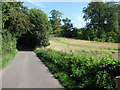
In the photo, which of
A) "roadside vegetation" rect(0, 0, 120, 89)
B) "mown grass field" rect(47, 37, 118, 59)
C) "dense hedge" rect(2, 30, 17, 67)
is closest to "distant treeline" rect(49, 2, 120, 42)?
"roadside vegetation" rect(0, 0, 120, 89)

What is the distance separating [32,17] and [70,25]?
2993 cm

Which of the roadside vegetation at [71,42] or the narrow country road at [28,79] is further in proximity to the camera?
the narrow country road at [28,79]

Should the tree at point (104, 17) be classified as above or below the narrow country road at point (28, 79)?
above

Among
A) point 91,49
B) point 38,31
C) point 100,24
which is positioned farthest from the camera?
point 100,24

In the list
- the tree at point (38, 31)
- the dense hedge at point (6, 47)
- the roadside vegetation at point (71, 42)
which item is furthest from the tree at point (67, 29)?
the dense hedge at point (6, 47)

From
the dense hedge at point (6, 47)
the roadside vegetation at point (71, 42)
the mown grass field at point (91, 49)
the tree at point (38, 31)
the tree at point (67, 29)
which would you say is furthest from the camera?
the tree at point (67, 29)

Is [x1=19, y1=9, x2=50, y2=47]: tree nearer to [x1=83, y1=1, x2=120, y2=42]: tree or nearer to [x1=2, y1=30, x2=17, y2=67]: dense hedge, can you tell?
[x1=83, y1=1, x2=120, y2=42]: tree

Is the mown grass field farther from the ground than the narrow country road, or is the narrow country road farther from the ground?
the narrow country road

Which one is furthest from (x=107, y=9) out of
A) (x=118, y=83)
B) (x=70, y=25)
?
(x=118, y=83)

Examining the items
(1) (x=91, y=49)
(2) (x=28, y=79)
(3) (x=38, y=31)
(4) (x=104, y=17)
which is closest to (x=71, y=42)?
(3) (x=38, y=31)

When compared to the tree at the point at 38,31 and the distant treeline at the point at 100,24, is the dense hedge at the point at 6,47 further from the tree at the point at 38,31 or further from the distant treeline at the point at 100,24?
the distant treeline at the point at 100,24

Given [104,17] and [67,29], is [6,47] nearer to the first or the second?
[104,17]

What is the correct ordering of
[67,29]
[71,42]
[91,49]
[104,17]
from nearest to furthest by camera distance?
[91,49] → [71,42] → [104,17] → [67,29]

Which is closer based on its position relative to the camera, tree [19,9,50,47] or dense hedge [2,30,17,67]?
dense hedge [2,30,17,67]
